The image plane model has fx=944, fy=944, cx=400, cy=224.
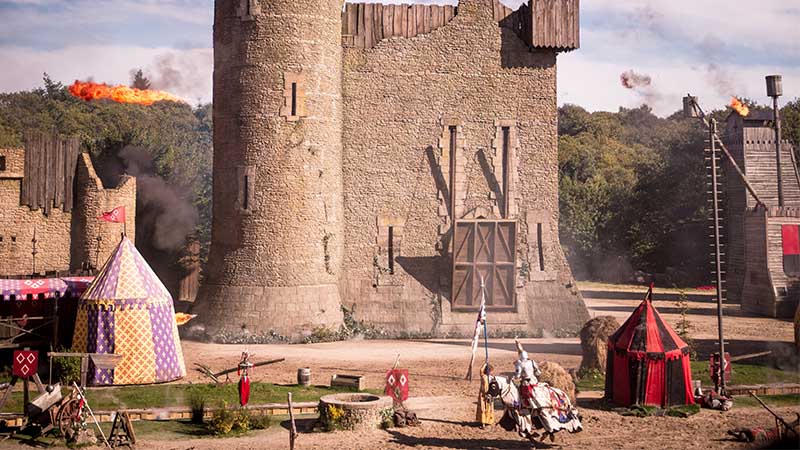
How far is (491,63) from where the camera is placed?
27.6 metres

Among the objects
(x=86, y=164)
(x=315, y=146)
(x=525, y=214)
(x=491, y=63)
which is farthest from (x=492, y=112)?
(x=86, y=164)

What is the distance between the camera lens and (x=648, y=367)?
1644 cm

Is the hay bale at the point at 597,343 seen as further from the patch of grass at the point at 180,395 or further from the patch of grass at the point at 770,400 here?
A: the patch of grass at the point at 180,395

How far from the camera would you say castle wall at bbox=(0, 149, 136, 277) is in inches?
1011

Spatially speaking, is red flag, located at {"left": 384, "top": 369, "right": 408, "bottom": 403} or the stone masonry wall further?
the stone masonry wall

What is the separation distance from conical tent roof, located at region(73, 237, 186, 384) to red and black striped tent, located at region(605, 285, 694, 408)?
8668mm

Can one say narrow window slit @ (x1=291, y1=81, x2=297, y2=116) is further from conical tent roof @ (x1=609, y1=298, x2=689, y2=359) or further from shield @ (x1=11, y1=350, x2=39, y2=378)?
shield @ (x1=11, y1=350, x2=39, y2=378)

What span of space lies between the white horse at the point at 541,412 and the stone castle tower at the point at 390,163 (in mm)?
11828

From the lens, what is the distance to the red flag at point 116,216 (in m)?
24.9

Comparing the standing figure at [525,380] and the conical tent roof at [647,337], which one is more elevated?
the conical tent roof at [647,337]

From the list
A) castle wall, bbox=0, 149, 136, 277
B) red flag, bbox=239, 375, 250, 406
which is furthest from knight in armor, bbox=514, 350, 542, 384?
castle wall, bbox=0, 149, 136, 277

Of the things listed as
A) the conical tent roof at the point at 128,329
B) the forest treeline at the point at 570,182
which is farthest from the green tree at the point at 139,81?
the conical tent roof at the point at 128,329

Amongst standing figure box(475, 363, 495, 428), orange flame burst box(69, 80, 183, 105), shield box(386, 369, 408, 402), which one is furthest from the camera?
orange flame burst box(69, 80, 183, 105)

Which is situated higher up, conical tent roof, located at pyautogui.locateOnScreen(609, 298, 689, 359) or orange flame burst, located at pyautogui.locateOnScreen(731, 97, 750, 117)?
orange flame burst, located at pyautogui.locateOnScreen(731, 97, 750, 117)
